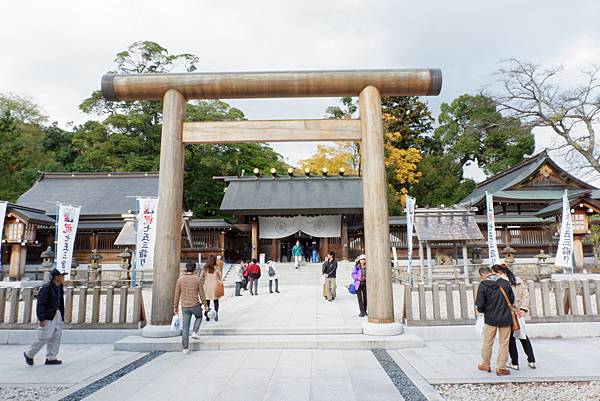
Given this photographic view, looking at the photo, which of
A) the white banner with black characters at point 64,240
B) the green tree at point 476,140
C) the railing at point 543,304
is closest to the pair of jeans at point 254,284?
the white banner with black characters at point 64,240

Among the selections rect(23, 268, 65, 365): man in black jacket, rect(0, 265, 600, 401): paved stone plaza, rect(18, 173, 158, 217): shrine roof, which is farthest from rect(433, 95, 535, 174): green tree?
rect(23, 268, 65, 365): man in black jacket

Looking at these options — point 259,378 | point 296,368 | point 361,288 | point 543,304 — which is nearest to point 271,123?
point 296,368

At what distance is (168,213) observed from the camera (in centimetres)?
661

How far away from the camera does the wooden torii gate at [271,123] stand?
662cm

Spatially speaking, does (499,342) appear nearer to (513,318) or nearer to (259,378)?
(513,318)

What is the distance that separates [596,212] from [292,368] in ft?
73.4

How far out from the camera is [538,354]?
572 cm

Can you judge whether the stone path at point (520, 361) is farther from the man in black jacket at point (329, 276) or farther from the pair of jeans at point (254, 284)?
the pair of jeans at point (254, 284)

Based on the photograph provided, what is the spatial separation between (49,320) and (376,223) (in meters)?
5.56

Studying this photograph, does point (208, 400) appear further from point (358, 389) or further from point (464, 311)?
point (464, 311)

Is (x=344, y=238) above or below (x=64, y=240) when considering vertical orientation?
above

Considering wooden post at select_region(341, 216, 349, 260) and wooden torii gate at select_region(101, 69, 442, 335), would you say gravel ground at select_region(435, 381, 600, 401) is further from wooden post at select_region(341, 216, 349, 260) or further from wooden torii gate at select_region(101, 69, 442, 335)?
wooden post at select_region(341, 216, 349, 260)

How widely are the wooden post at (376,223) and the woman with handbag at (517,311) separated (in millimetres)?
1944

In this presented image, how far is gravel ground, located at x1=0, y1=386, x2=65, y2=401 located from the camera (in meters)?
4.19
